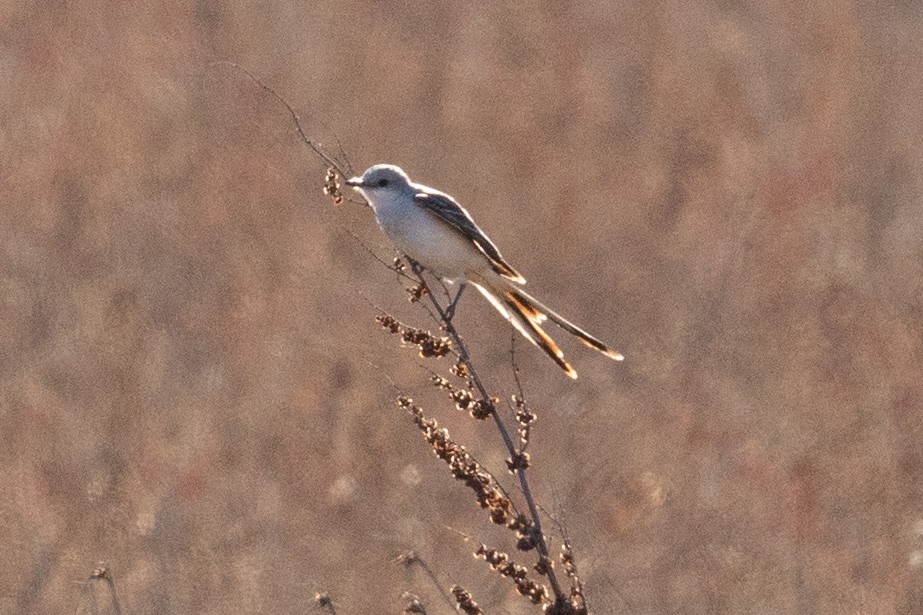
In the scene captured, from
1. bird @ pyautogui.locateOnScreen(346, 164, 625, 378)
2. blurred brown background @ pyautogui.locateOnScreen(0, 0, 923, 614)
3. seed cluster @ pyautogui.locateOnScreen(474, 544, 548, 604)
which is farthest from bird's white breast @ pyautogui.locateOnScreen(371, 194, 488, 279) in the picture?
seed cluster @ pyautogui.locateOnScreen(474, 544, 548, 604)

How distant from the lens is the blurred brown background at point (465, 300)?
561cm

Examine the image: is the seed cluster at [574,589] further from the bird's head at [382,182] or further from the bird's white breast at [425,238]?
the bird's head at [382,182]

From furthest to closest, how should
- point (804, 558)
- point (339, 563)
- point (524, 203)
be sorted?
1. point (524, 203)
2. point (339, 563)
3. point (804, 558)

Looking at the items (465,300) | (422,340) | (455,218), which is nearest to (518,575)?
(422,340)

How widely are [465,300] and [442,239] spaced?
2.63 meters

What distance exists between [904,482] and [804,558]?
0.69 m

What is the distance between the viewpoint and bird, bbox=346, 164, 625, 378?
4.93 meters

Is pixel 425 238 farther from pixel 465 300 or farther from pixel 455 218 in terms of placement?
pixel 465 300

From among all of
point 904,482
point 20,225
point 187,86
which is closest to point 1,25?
point 187,86

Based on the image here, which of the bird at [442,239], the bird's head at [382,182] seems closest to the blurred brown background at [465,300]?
the bird at [442,239]

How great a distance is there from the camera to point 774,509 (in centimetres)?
589

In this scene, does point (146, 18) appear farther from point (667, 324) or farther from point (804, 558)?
point (804, 558)

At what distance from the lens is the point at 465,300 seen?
7641mm

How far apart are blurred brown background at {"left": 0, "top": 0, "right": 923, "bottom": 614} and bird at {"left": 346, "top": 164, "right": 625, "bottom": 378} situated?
65cm
